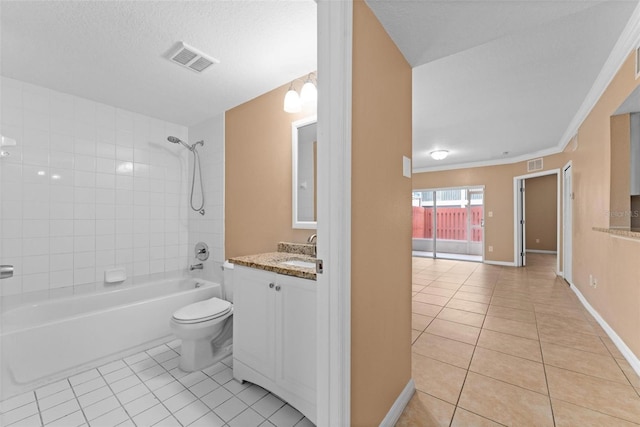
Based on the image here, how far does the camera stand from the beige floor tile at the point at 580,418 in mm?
1370

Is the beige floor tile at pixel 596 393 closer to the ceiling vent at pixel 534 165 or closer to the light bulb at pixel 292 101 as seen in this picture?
the light bulb at pixel 292 101

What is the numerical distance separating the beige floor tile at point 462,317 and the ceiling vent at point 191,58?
320 centimetres

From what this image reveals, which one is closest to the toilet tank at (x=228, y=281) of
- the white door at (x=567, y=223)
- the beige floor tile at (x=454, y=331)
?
the beige floor tile at (x=454, y=331)

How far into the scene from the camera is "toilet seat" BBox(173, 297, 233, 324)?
1855mm

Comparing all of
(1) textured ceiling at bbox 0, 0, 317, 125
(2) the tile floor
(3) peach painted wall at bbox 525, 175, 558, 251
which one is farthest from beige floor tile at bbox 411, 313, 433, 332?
(3) peach painted wall at bbox 525, 175, 558, 251

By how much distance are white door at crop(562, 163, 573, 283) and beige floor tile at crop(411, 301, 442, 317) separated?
2.47 m

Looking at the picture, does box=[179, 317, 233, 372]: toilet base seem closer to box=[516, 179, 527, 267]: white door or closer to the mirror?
the mirror

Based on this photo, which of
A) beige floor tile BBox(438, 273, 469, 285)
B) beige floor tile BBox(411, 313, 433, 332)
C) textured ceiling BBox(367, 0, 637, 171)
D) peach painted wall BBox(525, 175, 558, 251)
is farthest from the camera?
peach painted wall BBox(525, 175, 558, 251)

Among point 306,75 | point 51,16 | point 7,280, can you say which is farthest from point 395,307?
point 7,280

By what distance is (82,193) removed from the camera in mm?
2598

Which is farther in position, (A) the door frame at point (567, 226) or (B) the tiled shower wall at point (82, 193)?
(A) the door frame at point (567, 226)

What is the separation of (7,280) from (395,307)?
3.08 m

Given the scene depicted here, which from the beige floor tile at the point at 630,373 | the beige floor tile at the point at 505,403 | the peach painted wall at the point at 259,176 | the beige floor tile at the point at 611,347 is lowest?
the beige floor tile at the point at 505,403

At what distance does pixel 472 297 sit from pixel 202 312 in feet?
10.7
